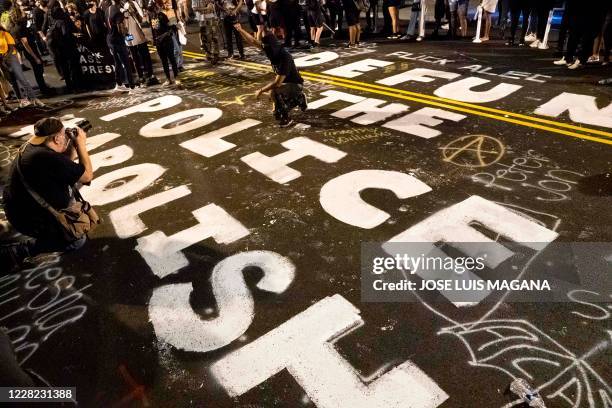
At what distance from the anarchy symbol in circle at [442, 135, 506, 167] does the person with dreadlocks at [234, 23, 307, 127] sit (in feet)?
9.60

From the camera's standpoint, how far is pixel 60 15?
10.2 metres

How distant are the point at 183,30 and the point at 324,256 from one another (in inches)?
385

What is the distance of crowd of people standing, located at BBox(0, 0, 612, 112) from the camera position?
8680mm

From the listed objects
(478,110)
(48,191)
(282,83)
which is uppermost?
(282,83)

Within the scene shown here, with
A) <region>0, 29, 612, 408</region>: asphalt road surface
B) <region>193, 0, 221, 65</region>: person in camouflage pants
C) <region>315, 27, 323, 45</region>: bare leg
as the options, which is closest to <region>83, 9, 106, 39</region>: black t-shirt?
<region>193, 0, 221, 65</region>: person in camouflage pants

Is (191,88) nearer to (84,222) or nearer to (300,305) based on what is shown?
(84,222)

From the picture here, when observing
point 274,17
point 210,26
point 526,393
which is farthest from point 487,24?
point 526,393

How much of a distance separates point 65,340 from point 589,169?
19.8 ft

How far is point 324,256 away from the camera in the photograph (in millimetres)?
4078

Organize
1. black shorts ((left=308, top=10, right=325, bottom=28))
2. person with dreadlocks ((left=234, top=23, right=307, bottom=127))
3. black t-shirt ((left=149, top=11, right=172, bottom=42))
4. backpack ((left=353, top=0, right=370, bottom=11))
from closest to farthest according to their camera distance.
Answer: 1. person with dreadlocks ((left=234, top=23, right=307, bottom=127))
2. black t-shirt ((left=149, top=11, right=172, bottom=42))
3. backpack ((left=353, top=0, right=370, bottom=11))
4. black shorts ((left=308, top=10, right=325, bottom=28))

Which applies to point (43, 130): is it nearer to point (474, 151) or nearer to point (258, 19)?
point (474, 151)

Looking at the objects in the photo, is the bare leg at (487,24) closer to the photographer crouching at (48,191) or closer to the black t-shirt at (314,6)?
the black t-shirt at (314,6)

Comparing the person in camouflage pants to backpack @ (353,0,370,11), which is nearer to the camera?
the person in camouflage pants

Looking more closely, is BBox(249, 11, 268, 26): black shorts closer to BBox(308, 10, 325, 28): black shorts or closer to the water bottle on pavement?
BBox(308, 10, 325, 28): black shorts
